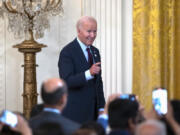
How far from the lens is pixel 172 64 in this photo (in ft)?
20.2

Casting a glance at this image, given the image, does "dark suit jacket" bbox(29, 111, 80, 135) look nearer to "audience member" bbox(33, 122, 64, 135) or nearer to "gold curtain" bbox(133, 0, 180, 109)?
"audience member" bbox(33, 122, 64, 135)

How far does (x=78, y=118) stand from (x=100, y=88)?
0.38m

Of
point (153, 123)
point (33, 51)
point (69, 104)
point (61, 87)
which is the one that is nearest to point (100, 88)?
point (69, 104)

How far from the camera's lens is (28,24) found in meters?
5.66

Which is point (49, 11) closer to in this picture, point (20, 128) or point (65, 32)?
point (65, 32)

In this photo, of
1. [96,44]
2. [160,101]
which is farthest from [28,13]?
[160,101]

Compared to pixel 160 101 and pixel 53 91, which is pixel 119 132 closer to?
pixel 53 91

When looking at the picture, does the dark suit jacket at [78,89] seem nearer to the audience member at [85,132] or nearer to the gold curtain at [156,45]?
the gold curtain at [156,45]

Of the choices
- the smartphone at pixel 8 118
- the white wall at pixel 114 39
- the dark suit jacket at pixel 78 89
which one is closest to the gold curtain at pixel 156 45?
the white wall at pixel 114 39

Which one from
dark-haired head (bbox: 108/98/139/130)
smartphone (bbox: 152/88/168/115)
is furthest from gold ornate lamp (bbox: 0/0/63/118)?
dark-haired head (bbox: 108/98/139/130)

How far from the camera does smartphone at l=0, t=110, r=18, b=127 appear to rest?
280cm

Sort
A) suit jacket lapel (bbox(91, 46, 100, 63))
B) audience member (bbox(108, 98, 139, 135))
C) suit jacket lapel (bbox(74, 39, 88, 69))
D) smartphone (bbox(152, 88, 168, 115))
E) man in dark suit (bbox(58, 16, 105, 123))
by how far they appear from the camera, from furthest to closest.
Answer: suit jacket lapel (bbox(91, 46, 100, 63)) < suit jacket lapel (bbox(74, 39, 88, 69)) < man in dark suit (bbox(58, 16, 105, 123)) < smartphone (bbox(152, 88, 168, 115)) < audience member (bbox(108, 98, 139, 135))

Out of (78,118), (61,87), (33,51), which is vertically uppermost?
(33,51)

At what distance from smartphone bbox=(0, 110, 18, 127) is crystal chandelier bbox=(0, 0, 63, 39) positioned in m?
2.88
